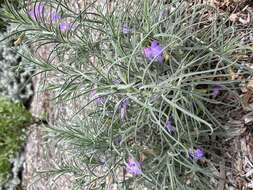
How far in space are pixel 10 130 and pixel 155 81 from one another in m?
2.17

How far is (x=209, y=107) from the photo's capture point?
184 cm

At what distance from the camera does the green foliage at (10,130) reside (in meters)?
3.53

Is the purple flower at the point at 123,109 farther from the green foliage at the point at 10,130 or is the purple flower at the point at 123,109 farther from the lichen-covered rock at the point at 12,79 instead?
the lichen-covered rock at the point at 12,79

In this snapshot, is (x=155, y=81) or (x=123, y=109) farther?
(x=123, y=109)

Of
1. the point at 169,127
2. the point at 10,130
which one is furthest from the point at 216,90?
the point at 10,130

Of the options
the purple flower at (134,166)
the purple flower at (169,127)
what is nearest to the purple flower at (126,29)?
the purple flower at (169,127)

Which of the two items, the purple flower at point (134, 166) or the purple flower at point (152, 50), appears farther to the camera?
the purple flower at point (134, 166)

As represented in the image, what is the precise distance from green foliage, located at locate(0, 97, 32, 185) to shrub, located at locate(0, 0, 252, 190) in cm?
160

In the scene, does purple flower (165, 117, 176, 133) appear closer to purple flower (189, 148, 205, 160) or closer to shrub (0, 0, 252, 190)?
shrub (0, 0, 252, 190)

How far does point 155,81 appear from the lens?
166 centimetres

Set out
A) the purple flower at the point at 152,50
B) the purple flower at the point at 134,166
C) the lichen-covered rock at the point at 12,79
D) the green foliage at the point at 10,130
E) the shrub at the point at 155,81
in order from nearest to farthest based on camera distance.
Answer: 1. the shrub at the point at 155,81
2. the purple flower at the point at 152,50
3. the purple flower at the point at 134,166
4. the green foliage at the point at 10,130
5. the lichen-covered rock at the point at 12,79

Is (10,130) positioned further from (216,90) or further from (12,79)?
(216,90)

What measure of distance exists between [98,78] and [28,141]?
208cm

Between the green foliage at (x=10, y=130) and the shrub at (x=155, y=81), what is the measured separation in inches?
63.0
